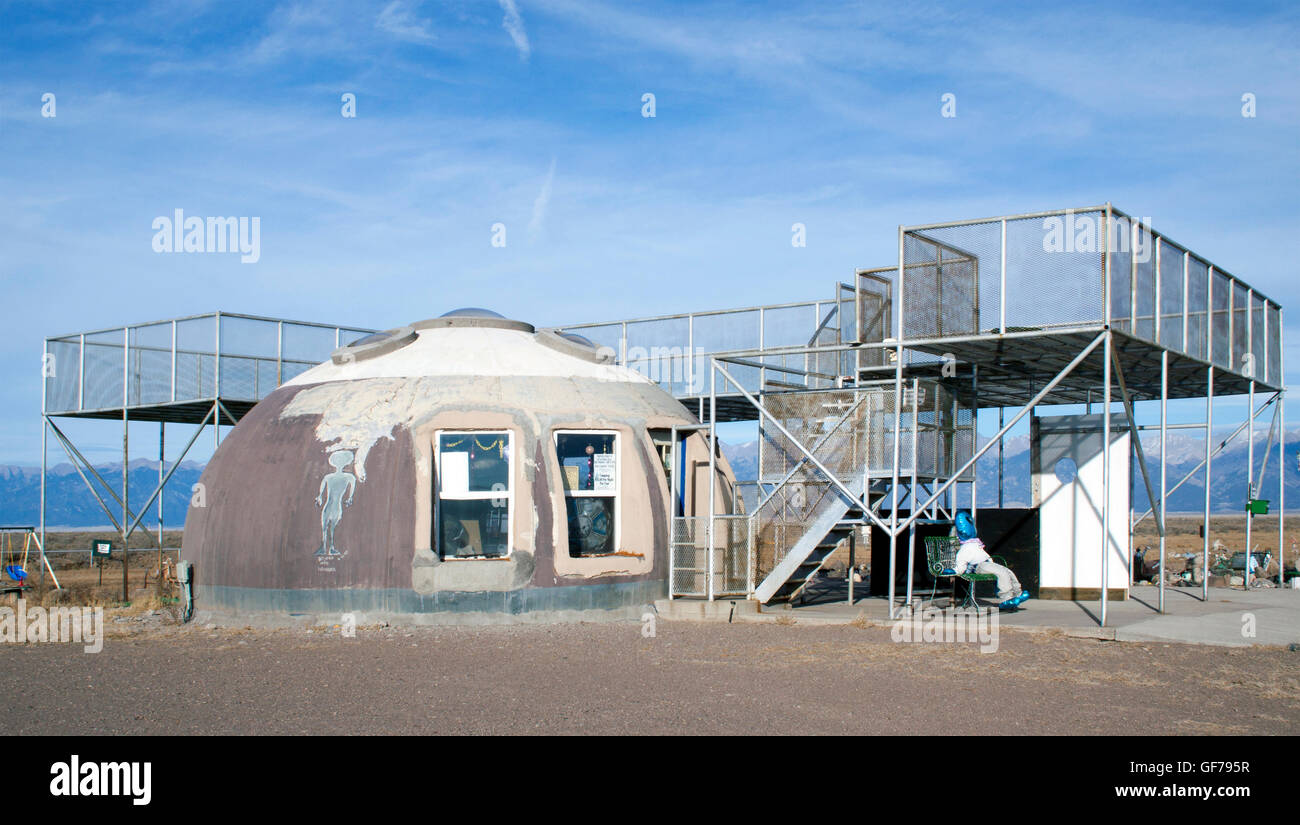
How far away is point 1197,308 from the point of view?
17312 mm

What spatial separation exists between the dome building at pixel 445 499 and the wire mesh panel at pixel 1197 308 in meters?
8.10

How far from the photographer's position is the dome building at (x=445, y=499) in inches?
654

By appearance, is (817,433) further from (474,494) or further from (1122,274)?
(474,494)

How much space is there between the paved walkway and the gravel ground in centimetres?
42

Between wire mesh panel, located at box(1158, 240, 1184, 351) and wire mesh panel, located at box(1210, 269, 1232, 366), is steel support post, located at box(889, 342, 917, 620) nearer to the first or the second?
wire mesh panel, located at box(1158, 240, 1184, 351)

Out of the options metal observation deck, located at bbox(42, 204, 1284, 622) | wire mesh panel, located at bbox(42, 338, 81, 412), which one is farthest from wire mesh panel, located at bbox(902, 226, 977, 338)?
wire mesh panel, located at bbox(42, 338, 81, 412)

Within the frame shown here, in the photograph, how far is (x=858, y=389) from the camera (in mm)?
16250

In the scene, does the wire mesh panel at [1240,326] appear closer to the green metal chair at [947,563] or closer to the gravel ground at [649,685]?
the green metal chair at [947,563]

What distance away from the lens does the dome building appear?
16.6m

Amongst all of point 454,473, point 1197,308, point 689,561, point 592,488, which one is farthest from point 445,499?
point 1197,308

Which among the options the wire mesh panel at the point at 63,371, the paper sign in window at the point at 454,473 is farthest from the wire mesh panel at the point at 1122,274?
the wire mesh panel at the point at 63,371
